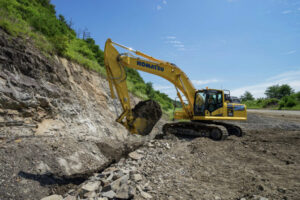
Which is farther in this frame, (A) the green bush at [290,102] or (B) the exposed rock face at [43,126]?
(A) the green bush at [290,102]

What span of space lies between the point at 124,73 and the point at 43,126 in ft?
11.0

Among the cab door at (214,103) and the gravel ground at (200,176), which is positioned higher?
the cab door at (214,103)

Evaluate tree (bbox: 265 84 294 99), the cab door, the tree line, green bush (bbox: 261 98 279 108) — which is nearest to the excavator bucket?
the cab door

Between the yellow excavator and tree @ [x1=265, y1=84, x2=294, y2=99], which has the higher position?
tree @ [x1=265, y1=84, x2=294, y2=99]

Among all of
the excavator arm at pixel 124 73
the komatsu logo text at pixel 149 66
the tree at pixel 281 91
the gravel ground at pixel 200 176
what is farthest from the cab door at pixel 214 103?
the tree at pixel 281 91

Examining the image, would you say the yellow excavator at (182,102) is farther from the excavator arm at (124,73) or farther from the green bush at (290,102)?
the green bush at (290,102)

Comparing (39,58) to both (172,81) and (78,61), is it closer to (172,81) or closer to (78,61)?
(78,61)

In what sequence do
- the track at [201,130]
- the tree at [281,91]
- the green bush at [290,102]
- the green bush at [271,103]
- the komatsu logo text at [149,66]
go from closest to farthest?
the komatsu logo text at [149,66] → the track at [201,130] → the green bush at [290,102] → the green bush at [271,103] → the tree at [281,91]

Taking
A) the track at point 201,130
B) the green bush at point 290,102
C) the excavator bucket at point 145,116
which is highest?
the green bush at point 290,102

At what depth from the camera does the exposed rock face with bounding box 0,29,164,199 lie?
4.10 metres

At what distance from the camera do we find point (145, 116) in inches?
255

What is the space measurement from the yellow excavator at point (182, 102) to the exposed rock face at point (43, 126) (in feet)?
5.46

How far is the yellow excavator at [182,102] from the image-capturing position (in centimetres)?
659

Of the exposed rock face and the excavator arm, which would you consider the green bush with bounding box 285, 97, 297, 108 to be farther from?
the exposed rock face
